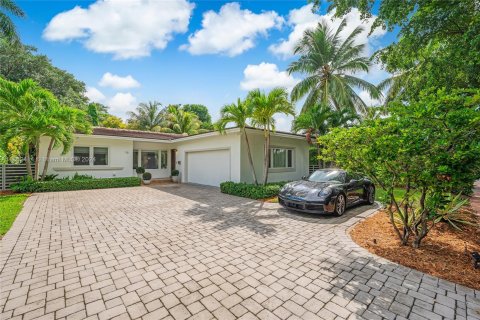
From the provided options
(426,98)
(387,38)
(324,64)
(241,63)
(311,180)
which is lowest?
(311,180)

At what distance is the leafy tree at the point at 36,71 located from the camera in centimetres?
1942

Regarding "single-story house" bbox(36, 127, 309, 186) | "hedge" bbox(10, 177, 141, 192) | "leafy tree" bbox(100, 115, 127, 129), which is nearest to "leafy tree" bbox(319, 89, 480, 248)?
"single-story house" bbox(36, 127, 309, 186)

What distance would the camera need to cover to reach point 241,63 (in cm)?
1052

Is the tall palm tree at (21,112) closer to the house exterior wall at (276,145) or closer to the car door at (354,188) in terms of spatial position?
the house exterior wall at (276,145)

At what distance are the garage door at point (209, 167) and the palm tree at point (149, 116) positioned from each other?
1555 cm

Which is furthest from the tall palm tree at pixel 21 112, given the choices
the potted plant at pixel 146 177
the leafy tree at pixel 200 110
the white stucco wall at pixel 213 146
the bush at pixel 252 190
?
the leafy tree at pixel 200 110

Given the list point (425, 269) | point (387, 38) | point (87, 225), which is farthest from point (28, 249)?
point (387, 38)

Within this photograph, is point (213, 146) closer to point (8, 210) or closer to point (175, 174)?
point (175, 174)

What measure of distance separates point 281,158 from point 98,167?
38.4 feet

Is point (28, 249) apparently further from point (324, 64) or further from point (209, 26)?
point (324, 64)

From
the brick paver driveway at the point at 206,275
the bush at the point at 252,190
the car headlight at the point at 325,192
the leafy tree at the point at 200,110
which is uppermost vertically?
the leafy tree at the point at 200,110

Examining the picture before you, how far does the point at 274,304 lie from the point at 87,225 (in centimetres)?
526

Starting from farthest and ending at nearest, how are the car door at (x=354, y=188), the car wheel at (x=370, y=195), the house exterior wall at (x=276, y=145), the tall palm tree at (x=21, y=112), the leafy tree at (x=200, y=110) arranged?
the leafy tree at (x=200, y=110)
the house exterior wall at (x=276, y=145)
the tall palm tree at (x=21, y=112)
the car wheel at (x=370, y=195)
the car door at (x=354, y=188)

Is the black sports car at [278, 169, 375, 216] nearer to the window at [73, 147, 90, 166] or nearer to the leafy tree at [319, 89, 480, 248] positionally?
the leafy tree at [319, 89, 480, 248]
